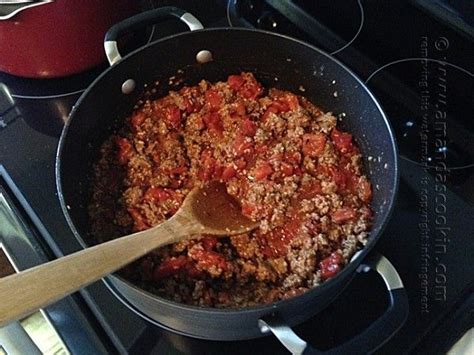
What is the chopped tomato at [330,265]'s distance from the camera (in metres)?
1.04

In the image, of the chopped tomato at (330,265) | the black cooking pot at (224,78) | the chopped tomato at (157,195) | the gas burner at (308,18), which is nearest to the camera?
the black cooking pot at (224,78)

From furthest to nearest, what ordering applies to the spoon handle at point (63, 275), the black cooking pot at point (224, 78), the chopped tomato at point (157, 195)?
1. the chopped tomato at point (157, 195)
2. the black cooking pot at point (224, 78)
3. the spoon handle at point (63, 275)

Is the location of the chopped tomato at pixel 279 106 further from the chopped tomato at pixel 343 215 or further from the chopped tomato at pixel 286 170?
the chopped tomato at pixel 343 215

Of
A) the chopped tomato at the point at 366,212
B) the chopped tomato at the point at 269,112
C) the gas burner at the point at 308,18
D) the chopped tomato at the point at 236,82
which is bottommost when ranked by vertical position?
the chopped tomato at the point at 366,212

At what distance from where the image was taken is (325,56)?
116 centimetres

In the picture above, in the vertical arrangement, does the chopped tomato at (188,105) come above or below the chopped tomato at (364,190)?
above

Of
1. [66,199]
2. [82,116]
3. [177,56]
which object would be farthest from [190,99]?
[66,199]

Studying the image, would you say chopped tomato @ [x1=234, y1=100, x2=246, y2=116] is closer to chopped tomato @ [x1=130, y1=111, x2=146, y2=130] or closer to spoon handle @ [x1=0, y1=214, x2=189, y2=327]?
chopped tomato @ [x1=130, y1=111, x2=146, y2=130]

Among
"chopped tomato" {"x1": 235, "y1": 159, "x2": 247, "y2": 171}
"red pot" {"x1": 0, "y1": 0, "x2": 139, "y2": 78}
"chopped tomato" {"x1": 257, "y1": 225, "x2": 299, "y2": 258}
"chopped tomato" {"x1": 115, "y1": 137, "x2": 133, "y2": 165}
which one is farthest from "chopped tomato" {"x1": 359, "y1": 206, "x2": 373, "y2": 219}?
"red pot" {"x1": 0, "y1": 0, "x2": 139, "y2": 78}

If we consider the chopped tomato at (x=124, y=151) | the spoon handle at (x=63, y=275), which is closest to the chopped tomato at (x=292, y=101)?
the chopped tomato at (x=124, y=151)

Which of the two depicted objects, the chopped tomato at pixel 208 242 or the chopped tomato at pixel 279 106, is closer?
the chopped tomato at pixel 208 242

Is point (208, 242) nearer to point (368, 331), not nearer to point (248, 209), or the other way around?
point (248, 209)

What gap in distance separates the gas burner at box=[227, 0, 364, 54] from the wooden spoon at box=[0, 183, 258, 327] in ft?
1.37

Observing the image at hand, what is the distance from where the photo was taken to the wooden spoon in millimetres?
806
